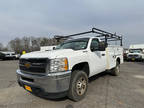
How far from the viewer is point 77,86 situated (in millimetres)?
2635

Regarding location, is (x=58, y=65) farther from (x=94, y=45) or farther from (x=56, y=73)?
(x=94, y=45)

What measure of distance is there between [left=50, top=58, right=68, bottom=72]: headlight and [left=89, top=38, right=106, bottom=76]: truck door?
1222mm

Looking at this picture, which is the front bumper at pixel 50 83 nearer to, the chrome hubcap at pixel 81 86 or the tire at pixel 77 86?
the tire at pixel 77 86

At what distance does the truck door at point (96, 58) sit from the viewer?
3205 mm

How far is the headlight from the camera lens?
209 centimetres

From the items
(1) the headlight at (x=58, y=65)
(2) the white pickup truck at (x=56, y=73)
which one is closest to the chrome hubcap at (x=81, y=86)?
(2) the white pickup truck at (x=56, y=73)

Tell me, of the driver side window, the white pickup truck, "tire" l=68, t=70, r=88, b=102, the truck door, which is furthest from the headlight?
the driver side window

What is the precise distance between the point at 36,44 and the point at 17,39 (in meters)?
13.0

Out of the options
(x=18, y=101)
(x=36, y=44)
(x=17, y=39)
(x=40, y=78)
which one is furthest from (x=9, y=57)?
(x=17, y=39)

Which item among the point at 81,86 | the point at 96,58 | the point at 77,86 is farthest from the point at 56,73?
the point at 96,58

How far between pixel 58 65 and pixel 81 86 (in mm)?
1173

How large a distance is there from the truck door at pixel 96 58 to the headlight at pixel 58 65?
1222 mm

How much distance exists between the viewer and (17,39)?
5312cm

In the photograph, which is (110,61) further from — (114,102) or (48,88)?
(48,88)
